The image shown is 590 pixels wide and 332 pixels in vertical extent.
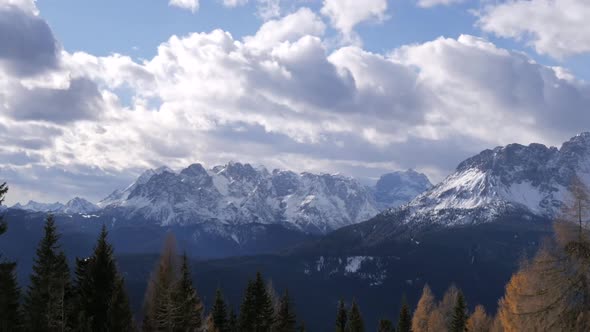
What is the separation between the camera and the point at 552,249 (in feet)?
88.3

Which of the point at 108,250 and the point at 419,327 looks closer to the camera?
the point at 108,250

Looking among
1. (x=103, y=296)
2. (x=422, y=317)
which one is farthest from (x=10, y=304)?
(x=422, y=317)

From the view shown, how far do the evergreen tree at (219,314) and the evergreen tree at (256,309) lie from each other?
3.83m

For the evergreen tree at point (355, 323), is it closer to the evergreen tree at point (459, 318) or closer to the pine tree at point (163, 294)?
the evergreen tree at point (459, 318)

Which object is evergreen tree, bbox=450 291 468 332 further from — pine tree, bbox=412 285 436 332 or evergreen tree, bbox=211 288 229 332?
evergreen tree, bbox=211 288 229 332

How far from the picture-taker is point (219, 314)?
85125 millimetres

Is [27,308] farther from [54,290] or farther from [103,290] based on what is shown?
[103,290]

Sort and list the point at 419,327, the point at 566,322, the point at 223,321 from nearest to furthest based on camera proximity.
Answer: the point at 566,322 < the point at 223,321 < the point at 419,327

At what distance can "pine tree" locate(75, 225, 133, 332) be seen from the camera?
46.2m

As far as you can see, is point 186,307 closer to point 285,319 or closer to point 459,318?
point 285,319

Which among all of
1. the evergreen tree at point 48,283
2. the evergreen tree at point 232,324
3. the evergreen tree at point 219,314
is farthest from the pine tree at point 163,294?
the evergreen tree at point 232,324

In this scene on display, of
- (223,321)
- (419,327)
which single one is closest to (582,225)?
(223,321)

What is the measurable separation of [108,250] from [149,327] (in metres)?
11.9

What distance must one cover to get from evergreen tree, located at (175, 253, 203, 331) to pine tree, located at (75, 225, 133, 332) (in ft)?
22.4
